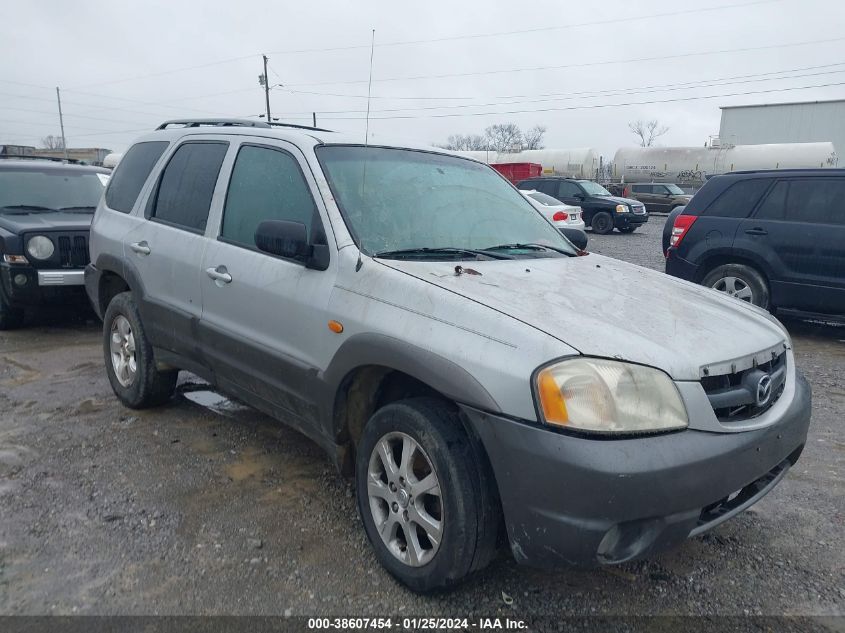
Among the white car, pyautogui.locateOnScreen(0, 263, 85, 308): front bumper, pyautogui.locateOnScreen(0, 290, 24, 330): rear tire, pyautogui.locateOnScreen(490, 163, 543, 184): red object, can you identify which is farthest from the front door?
pyautogui.locateOnScreen(490, 163, 543, 184): red object

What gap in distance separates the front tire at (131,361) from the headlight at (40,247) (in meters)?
2.31

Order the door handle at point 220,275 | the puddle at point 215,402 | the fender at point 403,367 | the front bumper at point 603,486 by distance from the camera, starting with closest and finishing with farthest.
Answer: the front bumper at point 603,486
the fender at point 403,367
the door handle at point 220,275
the puddle at point 215,402

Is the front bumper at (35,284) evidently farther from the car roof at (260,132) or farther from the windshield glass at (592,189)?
the windshield glass at (592,189)

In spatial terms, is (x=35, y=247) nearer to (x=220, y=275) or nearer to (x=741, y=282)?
(x=220, y=275)

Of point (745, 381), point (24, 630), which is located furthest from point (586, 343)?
point (24, 630)

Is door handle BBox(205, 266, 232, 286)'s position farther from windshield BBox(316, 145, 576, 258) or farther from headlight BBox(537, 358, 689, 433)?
headlight BBox(537, 358, 689, 433)

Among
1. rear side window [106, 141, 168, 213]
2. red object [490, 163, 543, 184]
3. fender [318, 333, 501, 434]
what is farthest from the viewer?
red object [490, 163, 543, 184]

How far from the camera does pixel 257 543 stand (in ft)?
9.64

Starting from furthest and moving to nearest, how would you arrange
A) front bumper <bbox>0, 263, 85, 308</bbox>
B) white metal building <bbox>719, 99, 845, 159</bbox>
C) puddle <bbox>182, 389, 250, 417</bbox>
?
1. white metal building <bbox>719, 99, 845, 159</bbox>
2. front bumper <bbox>0, 263, 85, 308</bbox>
3. puddle <bbox>182, 389, 250, 417</bbox>

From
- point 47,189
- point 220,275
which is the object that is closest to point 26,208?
point 47,189

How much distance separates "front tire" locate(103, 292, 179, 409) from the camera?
4.32m

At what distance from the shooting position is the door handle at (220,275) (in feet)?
11.1

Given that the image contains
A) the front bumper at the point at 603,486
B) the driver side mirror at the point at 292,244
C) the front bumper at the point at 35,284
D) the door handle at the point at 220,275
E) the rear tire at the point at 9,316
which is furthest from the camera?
the rear tire at the point at 9,316

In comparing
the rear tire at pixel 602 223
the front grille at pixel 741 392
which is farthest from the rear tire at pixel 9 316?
the rear tire at pixel 602 223
